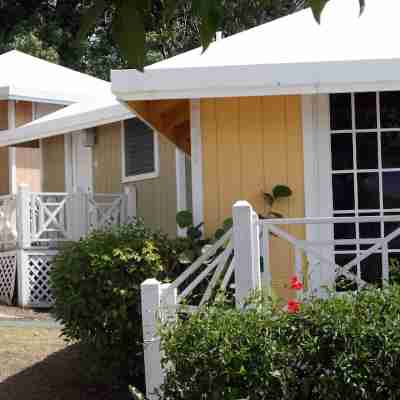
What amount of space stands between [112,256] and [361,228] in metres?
2.37

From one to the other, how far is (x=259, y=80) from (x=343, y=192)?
4.55ft

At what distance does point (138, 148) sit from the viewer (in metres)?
15.6

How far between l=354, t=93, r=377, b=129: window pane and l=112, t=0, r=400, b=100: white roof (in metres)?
0.51

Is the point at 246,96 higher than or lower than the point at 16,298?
higher

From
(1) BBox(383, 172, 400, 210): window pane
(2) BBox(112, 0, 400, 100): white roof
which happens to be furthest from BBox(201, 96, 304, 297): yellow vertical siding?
(1) BBox(383, 172, 400, 210): window pane

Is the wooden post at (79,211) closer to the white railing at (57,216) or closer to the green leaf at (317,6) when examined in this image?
the white railing at (57,216)

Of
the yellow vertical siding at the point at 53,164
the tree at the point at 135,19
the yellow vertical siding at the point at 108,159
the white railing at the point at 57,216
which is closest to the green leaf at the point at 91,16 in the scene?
the tree at the point at 135,19

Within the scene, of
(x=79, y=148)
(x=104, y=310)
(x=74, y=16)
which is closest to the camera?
(x=104, y=310)

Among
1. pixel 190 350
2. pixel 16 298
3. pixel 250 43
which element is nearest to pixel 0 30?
pixel 16 298

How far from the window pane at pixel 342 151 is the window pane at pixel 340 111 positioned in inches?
3.4

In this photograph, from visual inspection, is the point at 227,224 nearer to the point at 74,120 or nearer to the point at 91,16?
the point at 91,16

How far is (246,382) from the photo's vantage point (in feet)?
17.3

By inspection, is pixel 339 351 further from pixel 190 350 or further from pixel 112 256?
pixel 112 256

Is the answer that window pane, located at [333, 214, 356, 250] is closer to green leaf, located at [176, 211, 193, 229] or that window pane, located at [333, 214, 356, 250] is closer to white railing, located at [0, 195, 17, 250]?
green leaf, located at [176, 211, 193, 229]
